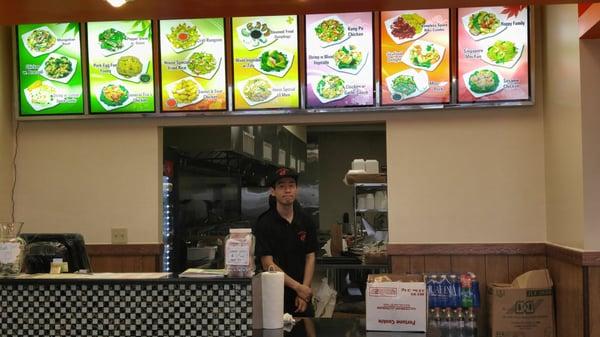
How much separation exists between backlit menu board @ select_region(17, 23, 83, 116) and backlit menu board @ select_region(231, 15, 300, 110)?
1245 mm

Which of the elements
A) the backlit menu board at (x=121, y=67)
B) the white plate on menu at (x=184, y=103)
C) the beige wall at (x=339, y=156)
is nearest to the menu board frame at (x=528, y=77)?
the white plate on menu at (x=184, y=103)

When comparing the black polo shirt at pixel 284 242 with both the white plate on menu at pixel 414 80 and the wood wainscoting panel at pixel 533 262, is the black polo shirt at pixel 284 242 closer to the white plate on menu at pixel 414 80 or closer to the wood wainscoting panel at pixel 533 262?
the white plate on menu at pixel 414 80

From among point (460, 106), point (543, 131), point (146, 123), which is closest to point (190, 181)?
point (146, 123)

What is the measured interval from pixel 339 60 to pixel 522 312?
84.5 inches

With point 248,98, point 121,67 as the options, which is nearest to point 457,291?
point 248,98

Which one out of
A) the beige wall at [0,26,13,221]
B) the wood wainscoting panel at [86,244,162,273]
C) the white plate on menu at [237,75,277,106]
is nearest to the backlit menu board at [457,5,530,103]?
the white plate on menu at [237,75,277,106]

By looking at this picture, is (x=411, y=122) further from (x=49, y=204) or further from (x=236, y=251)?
(x=49, y=204)

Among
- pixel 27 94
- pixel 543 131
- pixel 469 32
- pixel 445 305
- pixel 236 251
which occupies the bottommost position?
pixel 445 305

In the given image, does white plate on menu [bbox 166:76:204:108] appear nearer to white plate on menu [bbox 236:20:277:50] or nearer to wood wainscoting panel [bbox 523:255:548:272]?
white plate on menu [bbox 236:20:277:50]

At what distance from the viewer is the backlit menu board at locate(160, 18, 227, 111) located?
476 centimetres

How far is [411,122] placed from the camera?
15.5ft

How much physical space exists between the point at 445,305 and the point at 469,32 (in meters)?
1.93

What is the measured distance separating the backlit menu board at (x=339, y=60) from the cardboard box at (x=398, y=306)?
1922 mm

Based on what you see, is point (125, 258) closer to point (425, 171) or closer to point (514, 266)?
point (425, 171)
